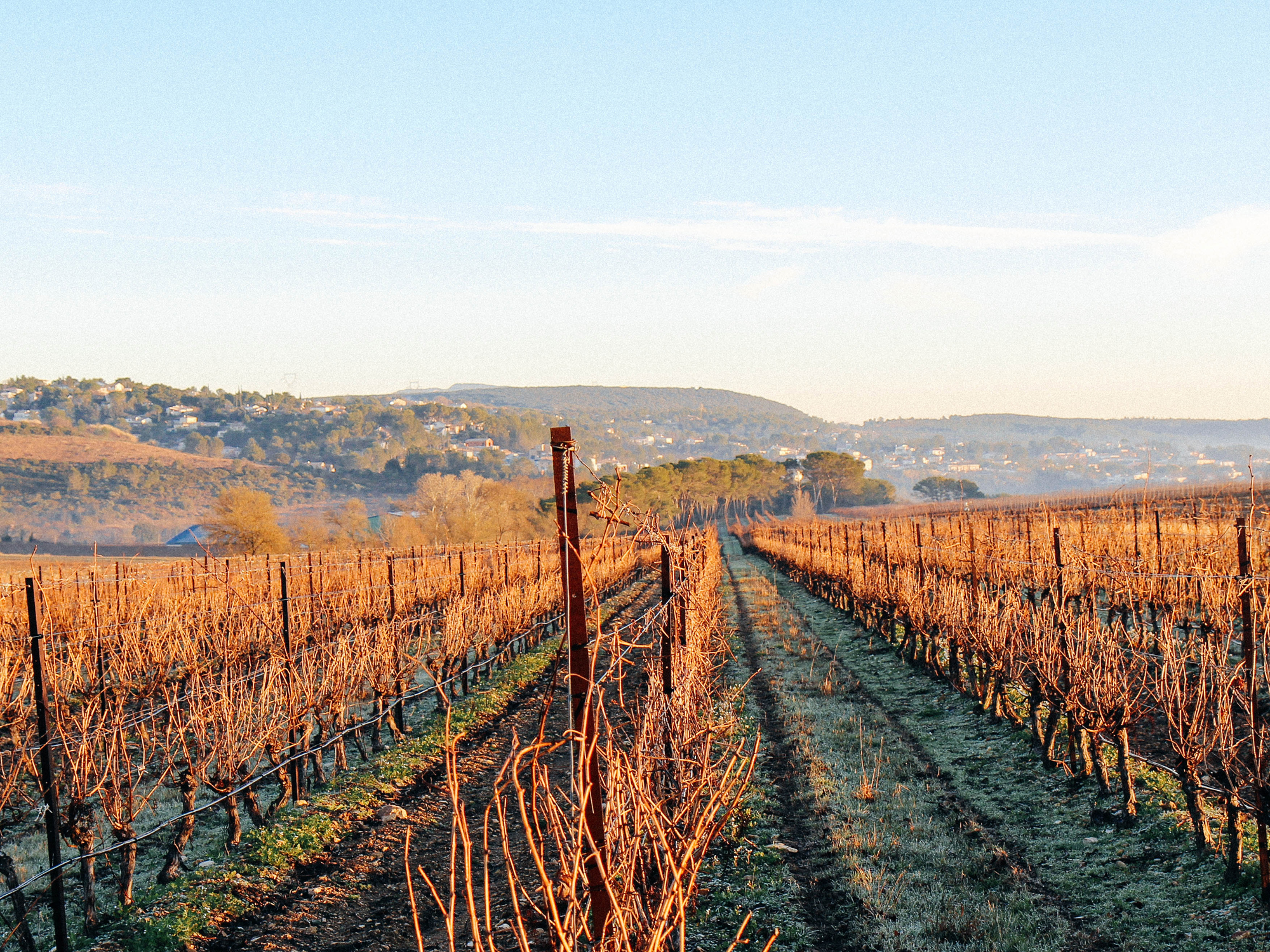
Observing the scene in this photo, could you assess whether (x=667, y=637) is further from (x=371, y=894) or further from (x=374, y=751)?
(x=374, y=751)

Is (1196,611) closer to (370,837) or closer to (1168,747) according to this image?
(1168,747)

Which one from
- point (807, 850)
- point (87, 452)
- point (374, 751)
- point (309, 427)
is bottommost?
point (374, 751)

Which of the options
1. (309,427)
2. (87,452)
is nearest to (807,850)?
(87,452)

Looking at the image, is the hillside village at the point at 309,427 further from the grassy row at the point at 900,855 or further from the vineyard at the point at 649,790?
the grassy row at the point at 900,855

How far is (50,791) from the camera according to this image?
4.66 meters

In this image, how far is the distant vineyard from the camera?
17.9 ft

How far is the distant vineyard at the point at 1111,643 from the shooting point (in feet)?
17.9

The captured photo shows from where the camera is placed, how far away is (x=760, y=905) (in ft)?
17.3

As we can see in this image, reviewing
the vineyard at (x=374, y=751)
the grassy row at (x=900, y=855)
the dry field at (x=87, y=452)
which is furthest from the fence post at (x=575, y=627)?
the dry field at (x=87, y=452)

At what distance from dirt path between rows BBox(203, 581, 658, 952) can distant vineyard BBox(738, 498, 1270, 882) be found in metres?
4.07

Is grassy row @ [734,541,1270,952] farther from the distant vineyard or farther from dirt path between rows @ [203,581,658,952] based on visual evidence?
dirt path between rows @ [203,581,658,952]

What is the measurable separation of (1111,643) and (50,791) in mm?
6724

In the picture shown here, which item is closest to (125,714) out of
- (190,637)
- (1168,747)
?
(190,637)

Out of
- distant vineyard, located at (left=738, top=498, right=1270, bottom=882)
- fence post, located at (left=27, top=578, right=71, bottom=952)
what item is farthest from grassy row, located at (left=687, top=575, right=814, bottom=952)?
fence post, located at (left=27, top=578, right=71, bottom=952)
